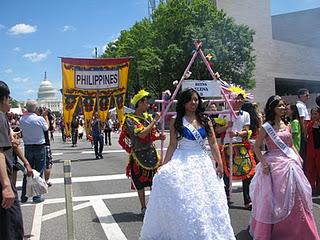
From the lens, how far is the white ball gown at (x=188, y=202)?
4371 millimetres

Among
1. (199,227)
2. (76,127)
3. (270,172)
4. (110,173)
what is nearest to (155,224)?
(199,227)

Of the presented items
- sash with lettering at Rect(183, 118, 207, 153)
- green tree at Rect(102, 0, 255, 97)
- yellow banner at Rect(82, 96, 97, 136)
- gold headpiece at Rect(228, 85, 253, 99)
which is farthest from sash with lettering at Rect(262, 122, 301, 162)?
green tree at Rect(102, 0, 255, 97)

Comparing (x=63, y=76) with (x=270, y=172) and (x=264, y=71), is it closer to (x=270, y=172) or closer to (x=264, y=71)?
(x=270, y=172)

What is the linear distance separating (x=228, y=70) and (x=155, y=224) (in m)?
36.2

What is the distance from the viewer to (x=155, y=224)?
181 inches

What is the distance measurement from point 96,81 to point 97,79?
0.24 feet

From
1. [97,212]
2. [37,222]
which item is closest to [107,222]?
[97,212]

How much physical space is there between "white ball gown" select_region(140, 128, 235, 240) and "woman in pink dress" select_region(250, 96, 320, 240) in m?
0.57

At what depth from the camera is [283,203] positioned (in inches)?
189

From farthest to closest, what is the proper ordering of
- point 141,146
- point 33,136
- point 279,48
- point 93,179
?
point 279,48
point 93,179
point 33,136
point 141,146

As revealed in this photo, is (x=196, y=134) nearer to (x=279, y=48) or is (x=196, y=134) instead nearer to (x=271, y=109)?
(x=271, y=109)

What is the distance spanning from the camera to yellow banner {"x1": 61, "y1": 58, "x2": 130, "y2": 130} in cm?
1460

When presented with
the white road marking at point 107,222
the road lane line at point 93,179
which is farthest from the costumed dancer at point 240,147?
the road lane line at point 93,179

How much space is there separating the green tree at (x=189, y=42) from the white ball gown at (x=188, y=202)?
32.9m
